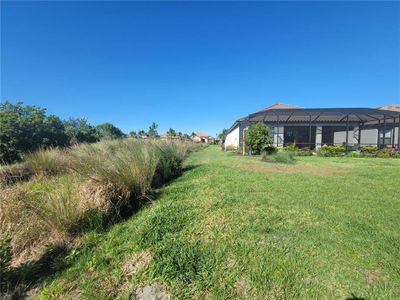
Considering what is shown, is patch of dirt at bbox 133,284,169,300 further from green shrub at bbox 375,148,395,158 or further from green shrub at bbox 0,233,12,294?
green shrub at bbox 375,148,395,158

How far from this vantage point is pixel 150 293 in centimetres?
202

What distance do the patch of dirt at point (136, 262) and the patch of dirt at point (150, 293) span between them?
0.87ft

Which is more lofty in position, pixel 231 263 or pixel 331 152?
pixel 331 152

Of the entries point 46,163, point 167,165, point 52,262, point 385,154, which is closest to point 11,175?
point 46,163

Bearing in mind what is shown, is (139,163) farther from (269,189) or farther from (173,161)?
(269,189)

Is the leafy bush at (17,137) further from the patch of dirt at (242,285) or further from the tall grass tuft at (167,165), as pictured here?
the patch of dirt at (242,285)

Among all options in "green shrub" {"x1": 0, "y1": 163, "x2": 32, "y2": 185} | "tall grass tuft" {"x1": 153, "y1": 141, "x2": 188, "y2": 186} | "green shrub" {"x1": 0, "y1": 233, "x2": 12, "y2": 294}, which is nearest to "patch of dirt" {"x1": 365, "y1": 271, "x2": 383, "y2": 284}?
"green shrub" {"x1": 0, "y1": 233, "x2": 12, "y2": 294}

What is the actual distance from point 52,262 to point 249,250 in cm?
238

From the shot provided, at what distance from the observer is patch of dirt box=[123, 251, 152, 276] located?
91.1 inches

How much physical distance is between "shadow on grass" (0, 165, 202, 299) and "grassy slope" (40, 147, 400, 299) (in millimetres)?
132

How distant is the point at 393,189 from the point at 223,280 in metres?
5.44

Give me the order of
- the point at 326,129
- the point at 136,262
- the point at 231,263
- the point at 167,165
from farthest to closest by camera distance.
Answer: the point at 326,129
the point at 167,165
the point at 136,262
the point at 231,263

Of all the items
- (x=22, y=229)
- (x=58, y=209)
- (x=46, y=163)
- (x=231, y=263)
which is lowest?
(x=231, y=263)

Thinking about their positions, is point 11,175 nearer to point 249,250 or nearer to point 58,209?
point 58,209
